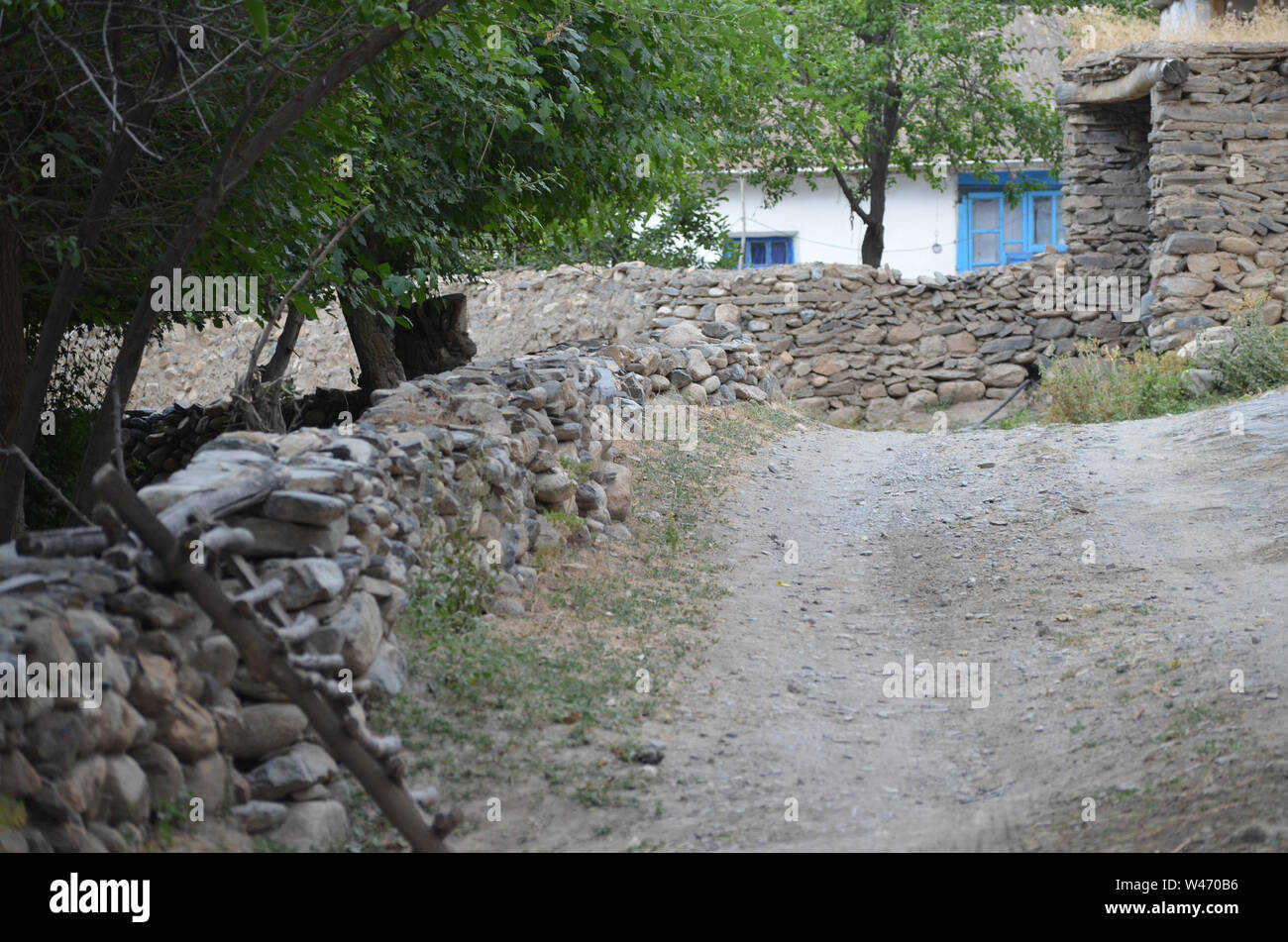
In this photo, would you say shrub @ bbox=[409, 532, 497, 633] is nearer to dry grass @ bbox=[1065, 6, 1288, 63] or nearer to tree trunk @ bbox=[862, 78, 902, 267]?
dry grass @ bbox=[1065, 6, 1288, 63]

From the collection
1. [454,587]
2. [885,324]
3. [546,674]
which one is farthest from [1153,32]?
[546,674]

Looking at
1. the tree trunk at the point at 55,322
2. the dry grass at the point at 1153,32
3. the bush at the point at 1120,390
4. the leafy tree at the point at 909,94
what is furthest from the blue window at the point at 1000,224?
the tree trunk at the point at 55,322

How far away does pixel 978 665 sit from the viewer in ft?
19.8

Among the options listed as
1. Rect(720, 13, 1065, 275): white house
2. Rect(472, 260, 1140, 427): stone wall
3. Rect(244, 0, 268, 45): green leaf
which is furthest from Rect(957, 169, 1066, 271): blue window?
Rect(244, 0, 268, 45): green leaf

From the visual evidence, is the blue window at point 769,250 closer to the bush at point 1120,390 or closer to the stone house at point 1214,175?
the stone house at point 1214,175

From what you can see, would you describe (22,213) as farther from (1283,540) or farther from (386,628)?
(1283,540)

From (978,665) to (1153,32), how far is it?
1193 centimetres

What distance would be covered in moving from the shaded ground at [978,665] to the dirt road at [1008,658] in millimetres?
16

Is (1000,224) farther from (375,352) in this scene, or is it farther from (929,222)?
(375,352)

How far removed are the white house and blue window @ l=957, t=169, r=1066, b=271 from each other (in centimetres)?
2

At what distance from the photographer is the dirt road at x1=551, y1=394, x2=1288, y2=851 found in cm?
418

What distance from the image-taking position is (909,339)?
55.6 ft

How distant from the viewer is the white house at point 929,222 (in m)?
24.9

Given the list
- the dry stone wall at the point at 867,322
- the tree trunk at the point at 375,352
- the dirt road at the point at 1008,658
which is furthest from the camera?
the dry stone wall at the point at 867,322
